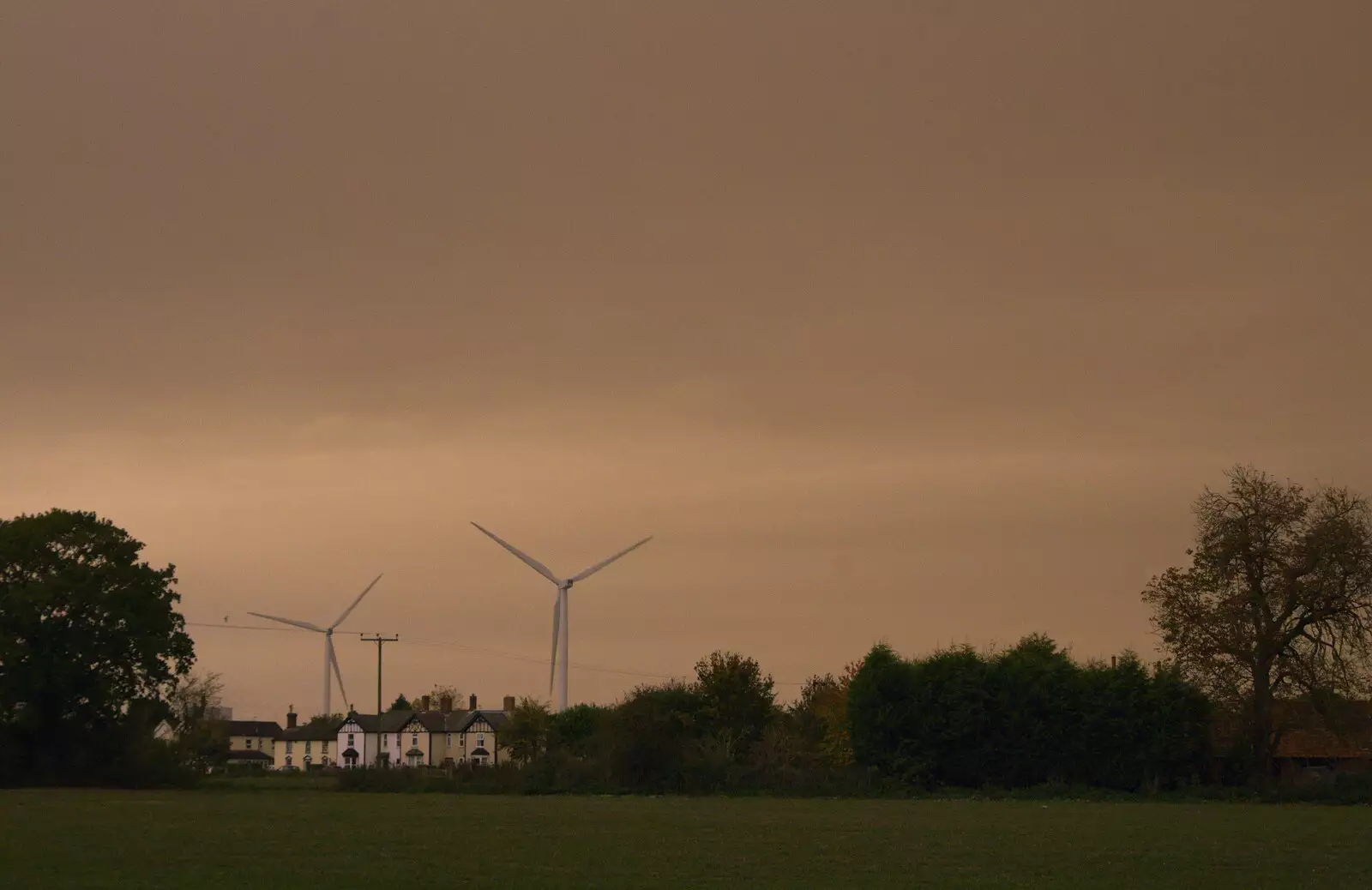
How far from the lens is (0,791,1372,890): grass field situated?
22547 mm

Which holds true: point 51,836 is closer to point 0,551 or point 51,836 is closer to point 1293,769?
point 0,551

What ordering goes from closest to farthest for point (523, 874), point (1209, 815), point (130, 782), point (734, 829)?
point (523, 874) → point (734, 829) → point (1209, 815) → point (130, 782)

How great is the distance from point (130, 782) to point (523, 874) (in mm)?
48122

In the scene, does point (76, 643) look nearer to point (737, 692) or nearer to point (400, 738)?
point (737, 692)

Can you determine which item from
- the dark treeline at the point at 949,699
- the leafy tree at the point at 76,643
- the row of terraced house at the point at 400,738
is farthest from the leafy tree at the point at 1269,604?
the row of terraced house at the point at 400,738

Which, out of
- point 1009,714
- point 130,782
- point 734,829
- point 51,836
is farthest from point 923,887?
point 130,782

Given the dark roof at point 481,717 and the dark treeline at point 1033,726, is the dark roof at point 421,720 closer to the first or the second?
the dark roof at point 481,717

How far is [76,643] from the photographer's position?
64.5 metres

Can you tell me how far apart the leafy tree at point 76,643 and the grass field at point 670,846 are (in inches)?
687

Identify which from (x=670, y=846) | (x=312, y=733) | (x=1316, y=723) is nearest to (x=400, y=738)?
(x=312, y=733)

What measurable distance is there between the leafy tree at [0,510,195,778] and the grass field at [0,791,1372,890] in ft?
57.3

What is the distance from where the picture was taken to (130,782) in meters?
65.7

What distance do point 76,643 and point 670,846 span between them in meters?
43.4

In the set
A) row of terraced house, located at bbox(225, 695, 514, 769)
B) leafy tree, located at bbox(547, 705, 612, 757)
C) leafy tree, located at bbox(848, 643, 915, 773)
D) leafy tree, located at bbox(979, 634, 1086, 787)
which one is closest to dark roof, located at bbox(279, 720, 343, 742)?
row of terraced house, located at bbox(225, 695, 514, 769)
